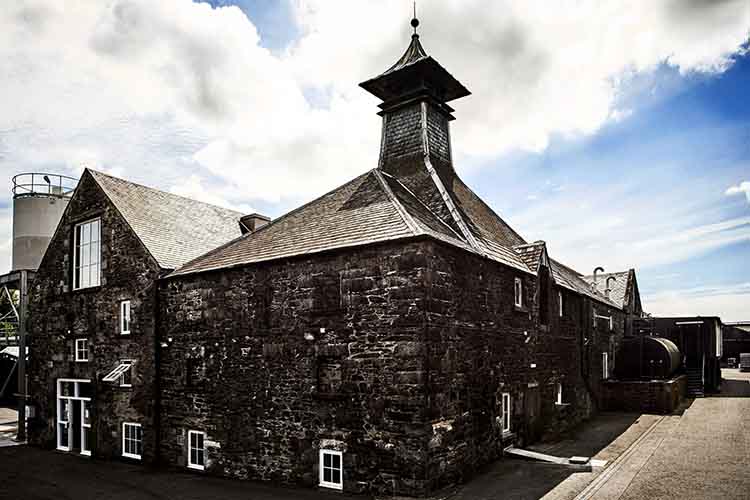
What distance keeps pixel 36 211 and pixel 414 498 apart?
2487 cm

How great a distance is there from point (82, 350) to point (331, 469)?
11769 millimetres

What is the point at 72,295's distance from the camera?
65.7ft

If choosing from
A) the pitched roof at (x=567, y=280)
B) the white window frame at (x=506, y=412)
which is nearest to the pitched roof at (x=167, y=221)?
the white window frame at (x=506, y=412)

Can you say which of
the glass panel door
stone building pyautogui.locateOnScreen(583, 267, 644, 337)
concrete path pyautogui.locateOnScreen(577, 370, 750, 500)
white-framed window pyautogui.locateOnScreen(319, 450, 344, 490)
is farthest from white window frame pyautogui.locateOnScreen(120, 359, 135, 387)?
stone building pyautogui.locateOnScreen(583, 267, 644, 337)

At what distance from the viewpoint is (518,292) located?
16.8 metres

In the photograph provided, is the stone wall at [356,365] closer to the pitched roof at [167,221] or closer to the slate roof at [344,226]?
the slate roof at [344,226]

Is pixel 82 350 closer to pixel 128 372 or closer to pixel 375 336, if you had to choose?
pixel 128 372

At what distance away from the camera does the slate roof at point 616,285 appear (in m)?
35.3

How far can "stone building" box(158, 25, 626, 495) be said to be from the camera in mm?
12016

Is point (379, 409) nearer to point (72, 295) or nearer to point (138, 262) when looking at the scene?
point (138, 262)

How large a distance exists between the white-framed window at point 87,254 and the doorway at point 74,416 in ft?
11.5

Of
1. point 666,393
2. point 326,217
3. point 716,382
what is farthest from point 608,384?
point 326,217

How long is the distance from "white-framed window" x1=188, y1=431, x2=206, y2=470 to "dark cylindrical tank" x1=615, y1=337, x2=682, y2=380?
67.1 ft

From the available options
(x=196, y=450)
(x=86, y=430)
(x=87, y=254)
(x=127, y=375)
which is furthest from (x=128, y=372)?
(x=87, y=254)
